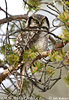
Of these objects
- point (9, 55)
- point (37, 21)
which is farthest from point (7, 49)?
point (37, 21)

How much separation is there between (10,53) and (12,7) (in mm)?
744

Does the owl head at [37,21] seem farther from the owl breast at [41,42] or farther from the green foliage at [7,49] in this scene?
the green foliage at [7,49]

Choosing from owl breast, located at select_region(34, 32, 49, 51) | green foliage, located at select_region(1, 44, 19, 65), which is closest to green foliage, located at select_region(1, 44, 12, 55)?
green foliage, located at select_region(1, 44, 19, 65)

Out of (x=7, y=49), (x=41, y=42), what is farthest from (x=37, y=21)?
(x=7, y=49)

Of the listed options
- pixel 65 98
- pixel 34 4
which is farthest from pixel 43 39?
pixel 65 98

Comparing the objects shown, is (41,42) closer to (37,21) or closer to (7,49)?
(37,21)

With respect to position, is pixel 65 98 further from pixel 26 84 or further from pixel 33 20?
pixel 33 20

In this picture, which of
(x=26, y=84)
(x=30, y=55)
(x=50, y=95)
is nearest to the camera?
(x=30, y=55)

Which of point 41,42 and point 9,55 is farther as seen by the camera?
point 41,42

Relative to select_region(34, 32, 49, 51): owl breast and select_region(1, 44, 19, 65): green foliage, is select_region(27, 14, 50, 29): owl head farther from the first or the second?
select_region(1, 44, 19, 65): green foliage

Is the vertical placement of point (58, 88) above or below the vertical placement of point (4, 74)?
below

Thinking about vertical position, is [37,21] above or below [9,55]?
above

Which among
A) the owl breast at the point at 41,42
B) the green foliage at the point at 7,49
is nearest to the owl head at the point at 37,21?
the owl breast at the point at 41,42

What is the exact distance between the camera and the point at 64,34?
49cm
